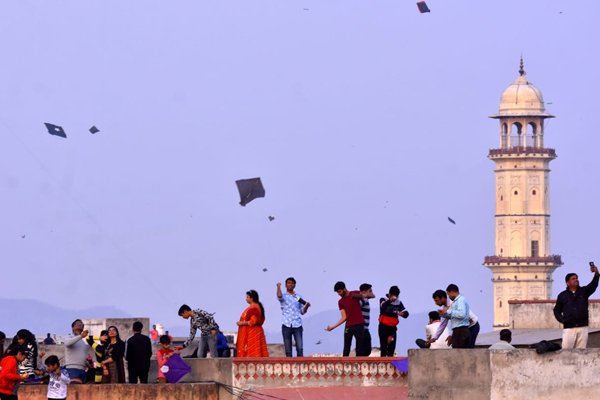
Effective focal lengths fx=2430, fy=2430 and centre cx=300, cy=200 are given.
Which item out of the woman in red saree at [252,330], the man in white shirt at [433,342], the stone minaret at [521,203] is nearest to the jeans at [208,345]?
the woman in red saree at [252,330]

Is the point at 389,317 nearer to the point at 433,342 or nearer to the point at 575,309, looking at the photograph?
the point at 433,342

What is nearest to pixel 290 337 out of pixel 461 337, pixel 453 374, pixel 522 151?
pixel 461 337

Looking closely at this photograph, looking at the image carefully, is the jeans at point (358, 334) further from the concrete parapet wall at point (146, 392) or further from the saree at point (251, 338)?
the concrete parapet wall at point (146, 392)

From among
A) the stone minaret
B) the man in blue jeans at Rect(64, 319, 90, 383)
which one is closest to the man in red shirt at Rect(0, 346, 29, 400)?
the man in blue jeans at Rect(64, 319, 90, 383)

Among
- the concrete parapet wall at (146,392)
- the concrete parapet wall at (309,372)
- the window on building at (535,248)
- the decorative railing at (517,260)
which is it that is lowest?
the concrete parapet wall at (146,392)

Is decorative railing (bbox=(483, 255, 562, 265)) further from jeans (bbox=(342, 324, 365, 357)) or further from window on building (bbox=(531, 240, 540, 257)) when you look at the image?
jeans (bbox=(342, 324, 365, 357))

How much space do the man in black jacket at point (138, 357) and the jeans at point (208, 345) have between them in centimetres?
105

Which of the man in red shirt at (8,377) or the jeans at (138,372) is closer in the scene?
the man in red shirt at (8,377)

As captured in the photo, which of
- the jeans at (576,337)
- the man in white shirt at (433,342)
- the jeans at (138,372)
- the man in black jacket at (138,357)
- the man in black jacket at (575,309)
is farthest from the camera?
the jeans at (138,372)

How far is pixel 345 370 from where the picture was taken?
2808 centimetres

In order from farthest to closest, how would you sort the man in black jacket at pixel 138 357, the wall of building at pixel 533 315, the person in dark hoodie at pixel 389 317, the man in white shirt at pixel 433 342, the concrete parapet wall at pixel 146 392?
the wall of building at pixel 533 315, the person in dark hoodie at pixel 389 317, the man in black jacket at pixel 138 357, the concrete parapet wall at pixel 146 392, the man in white shirt at pixel 433 342

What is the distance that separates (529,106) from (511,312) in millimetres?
109583


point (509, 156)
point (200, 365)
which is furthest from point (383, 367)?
point (509, 156)

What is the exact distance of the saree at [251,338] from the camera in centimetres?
2880
